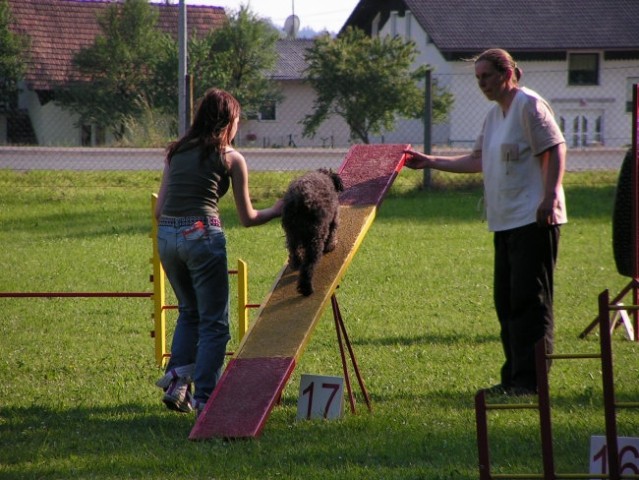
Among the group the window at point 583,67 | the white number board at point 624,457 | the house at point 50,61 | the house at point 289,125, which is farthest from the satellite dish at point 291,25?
the white number board at point 624,457

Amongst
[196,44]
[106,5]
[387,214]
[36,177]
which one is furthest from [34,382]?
[106,5]

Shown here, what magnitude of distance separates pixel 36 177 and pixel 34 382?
10371 mm

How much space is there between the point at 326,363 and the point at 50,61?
25.5m

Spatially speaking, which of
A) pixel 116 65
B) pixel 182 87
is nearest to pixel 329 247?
pixel 182 87

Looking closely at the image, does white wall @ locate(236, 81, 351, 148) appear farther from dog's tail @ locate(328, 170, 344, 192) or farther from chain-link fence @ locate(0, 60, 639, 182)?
dog's tail @ locate(328, 170, 344, 192)

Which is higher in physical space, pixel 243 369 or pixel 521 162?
pixel 521 162

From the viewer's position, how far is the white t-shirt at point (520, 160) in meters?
5.30

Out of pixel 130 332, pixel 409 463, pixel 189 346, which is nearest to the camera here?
pixel 409 463

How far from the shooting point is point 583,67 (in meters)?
36.5

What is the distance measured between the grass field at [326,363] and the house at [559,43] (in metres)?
21.3

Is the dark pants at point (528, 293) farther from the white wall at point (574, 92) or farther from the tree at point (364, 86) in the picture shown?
the white wall at point (574, 92)

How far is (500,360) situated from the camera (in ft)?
21.7

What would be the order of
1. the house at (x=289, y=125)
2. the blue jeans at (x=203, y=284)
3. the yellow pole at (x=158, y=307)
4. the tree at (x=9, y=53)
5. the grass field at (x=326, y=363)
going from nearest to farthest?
the grass field at (x=326, y=363) → the blue jeans at (x=203, y=284) → the yellow pole at (x=158, y=307) → the tree at (x=9, y=53) → the house at (x=289, y=125)

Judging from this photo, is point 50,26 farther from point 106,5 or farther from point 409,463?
point 409,463
